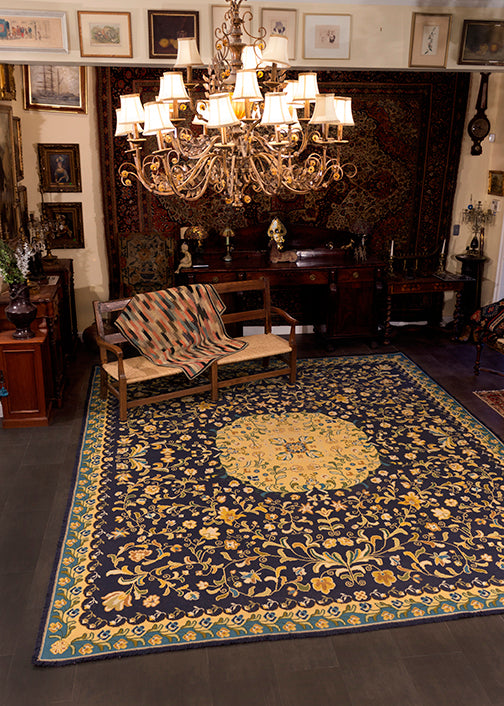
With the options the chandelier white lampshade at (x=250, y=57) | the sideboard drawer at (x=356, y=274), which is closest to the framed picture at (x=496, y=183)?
the sideboard drawer at (x=356, y=274)

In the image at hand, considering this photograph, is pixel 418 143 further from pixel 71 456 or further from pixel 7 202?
pixel 71 456

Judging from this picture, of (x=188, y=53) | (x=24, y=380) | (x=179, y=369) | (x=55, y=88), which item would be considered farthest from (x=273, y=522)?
(x=55, y=88)

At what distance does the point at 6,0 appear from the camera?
5.61 m

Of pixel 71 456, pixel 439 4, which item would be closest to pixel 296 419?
pixel 71 456

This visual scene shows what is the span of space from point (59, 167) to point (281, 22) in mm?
3379

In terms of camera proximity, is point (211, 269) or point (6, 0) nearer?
point (6, 0)

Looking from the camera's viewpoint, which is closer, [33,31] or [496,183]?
[33,31]

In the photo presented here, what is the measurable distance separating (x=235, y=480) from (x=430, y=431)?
2002 millimetres

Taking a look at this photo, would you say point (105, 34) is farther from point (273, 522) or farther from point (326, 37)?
point (273, 522)

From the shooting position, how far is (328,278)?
784 cm

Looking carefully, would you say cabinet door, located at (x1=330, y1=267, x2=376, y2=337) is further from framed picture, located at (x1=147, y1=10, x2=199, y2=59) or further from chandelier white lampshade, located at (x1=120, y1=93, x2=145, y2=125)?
chandelier white lampshade, located at (x1=120, y1=93, x2=145, y2=125)

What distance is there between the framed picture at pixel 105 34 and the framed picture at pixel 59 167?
2196mm

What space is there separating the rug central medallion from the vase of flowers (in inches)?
80.7

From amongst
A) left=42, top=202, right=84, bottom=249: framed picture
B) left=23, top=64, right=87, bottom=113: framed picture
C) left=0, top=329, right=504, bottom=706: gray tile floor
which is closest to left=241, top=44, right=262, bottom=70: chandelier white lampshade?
left=0, top=329, right=504, bottom=706: gray tile floor
